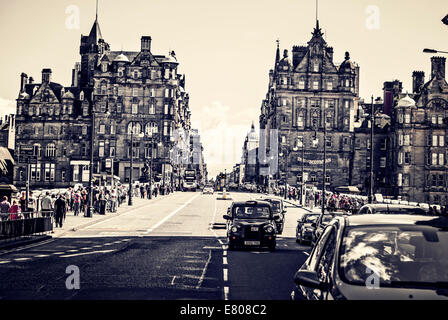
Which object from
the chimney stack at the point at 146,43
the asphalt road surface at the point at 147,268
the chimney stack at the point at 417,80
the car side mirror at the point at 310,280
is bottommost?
the asphalt road surface at the point at 147,268

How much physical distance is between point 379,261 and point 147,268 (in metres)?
11.4

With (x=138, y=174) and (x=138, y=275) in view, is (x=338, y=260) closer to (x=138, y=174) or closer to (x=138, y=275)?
(x=138, y=275)

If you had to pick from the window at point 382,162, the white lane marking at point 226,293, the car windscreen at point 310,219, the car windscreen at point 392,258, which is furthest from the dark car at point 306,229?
the window at point 382,162

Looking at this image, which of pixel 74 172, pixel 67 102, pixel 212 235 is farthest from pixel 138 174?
pixel 212 235

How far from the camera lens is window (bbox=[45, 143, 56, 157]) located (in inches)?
4205

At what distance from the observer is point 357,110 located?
408 ft

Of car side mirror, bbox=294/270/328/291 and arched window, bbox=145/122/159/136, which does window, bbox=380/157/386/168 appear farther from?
car side mirror, bbox=294/270/328/291

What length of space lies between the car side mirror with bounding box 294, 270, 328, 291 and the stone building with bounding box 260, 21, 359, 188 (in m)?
104

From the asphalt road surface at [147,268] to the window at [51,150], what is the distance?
81.3 m

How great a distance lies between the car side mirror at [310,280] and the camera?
18.5 ft

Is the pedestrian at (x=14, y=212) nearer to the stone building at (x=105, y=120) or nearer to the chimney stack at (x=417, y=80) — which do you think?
the stone building at (x=105, y=120)

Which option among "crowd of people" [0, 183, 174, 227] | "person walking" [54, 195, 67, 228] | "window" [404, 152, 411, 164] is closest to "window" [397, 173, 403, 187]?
"window" [404, 152, 411, 164]

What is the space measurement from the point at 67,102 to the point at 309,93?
4436 centimetres

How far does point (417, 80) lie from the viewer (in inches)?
3986
